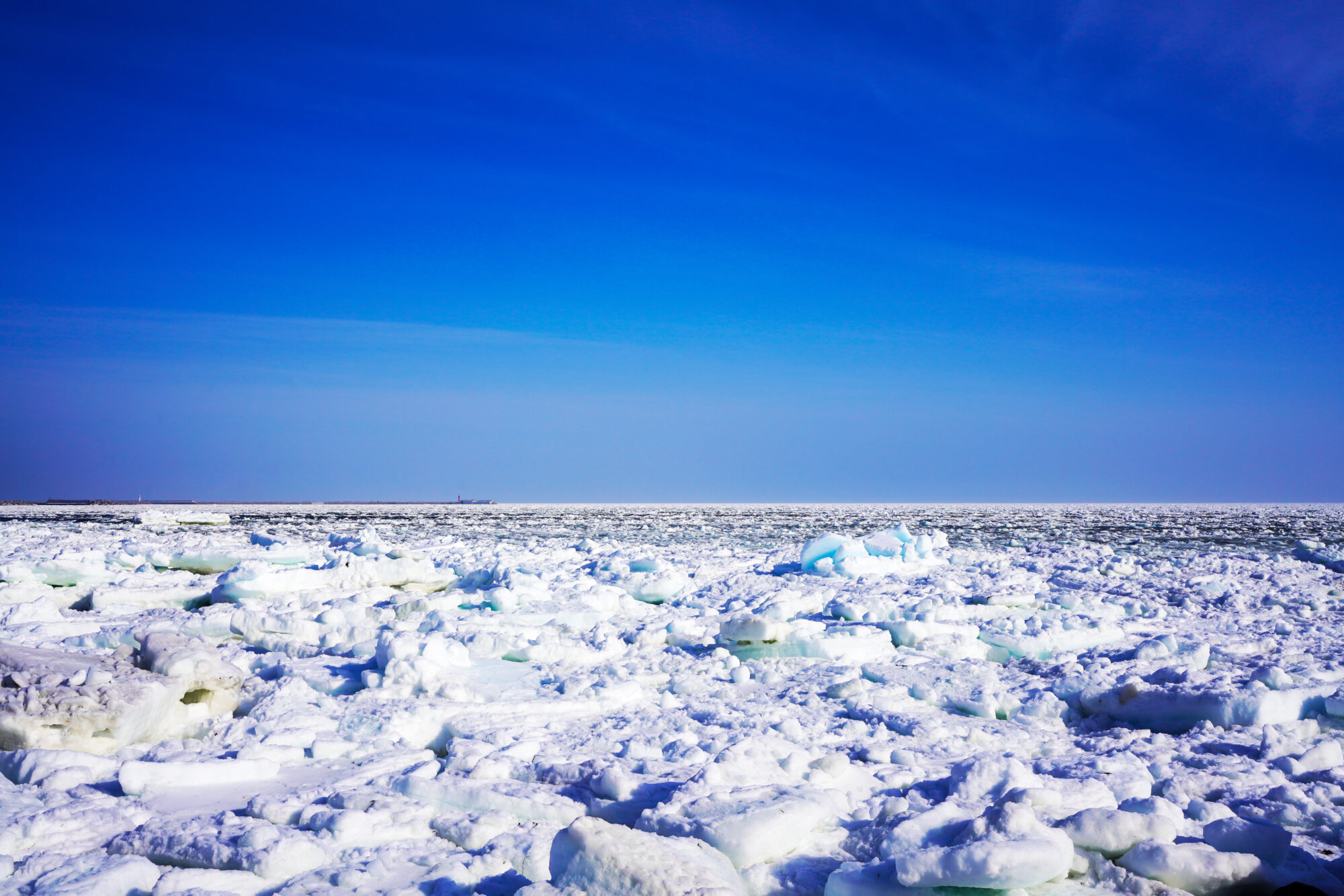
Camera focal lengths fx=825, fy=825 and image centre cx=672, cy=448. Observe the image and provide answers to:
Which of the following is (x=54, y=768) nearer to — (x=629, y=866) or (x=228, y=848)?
(x=228, y=848)

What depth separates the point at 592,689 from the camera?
3.82 meters

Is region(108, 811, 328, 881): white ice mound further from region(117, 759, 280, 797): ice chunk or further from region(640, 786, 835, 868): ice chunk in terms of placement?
region(640, 786, 835, 868): ice chunk

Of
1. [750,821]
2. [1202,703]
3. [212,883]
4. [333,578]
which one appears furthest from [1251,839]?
[333,578]

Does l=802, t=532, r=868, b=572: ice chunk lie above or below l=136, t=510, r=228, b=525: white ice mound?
above

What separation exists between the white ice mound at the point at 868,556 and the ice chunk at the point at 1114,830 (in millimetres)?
6202

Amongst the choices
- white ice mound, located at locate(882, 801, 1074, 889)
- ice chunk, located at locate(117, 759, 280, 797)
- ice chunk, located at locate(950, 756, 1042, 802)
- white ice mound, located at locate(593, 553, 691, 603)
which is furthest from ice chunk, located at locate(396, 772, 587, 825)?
white ice mound, located at locate(593, 553, 691, 603)

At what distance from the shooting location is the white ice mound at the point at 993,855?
1.78 metres

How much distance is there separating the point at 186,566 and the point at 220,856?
7333 mm

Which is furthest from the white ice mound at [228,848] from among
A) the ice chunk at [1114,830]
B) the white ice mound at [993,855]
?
the ice chunk at [1114,830]

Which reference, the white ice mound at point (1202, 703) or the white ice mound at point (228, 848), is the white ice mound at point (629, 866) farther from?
the white ice mound at point (1202, 703)

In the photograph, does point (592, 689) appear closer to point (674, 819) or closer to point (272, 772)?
point (272, 772)

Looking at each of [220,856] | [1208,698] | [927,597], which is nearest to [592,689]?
[220,856]

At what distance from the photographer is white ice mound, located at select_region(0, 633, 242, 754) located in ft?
9.09

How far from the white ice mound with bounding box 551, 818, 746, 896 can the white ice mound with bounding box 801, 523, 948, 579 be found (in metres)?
6.62
